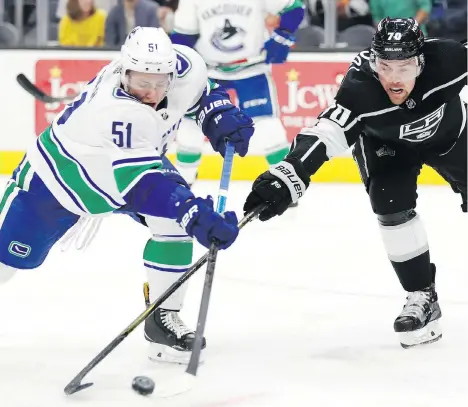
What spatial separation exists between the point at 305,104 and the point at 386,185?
10.6 ft

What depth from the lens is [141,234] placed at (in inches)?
181

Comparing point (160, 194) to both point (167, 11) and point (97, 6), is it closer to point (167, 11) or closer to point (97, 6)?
point (167, 11)

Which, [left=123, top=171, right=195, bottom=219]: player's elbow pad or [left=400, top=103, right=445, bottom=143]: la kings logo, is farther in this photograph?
[left=400, top=103, right=445, bottom=143]: la kings logo

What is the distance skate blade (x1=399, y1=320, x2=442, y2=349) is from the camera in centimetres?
278

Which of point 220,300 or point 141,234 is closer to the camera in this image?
point 220,300

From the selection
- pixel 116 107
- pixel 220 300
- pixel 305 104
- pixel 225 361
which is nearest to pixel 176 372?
pixel 225 361

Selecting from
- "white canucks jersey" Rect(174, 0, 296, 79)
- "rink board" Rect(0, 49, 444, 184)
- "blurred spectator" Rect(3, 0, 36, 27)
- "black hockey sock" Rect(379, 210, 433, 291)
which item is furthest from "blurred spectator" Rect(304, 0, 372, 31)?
"black hockey sock" Rect(379, 210, 433, 291)

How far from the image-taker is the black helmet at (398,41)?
101 inches

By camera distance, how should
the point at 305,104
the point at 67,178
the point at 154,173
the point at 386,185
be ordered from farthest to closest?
the point at 305,104 < the point at 386,185 < the point at 67,178 < the point at 154,173

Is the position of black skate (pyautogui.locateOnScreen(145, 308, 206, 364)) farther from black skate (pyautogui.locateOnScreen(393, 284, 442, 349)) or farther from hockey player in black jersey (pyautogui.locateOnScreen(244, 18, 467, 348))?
black skate (pyautogui.locateOnScreen(393, 284, 442, 349))

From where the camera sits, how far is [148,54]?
7.89ft

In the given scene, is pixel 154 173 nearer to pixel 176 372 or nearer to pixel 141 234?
pixel 176 372

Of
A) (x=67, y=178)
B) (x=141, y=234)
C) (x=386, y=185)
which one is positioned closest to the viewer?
(x=67, y=178)

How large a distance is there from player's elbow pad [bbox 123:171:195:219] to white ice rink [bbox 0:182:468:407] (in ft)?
1.22
